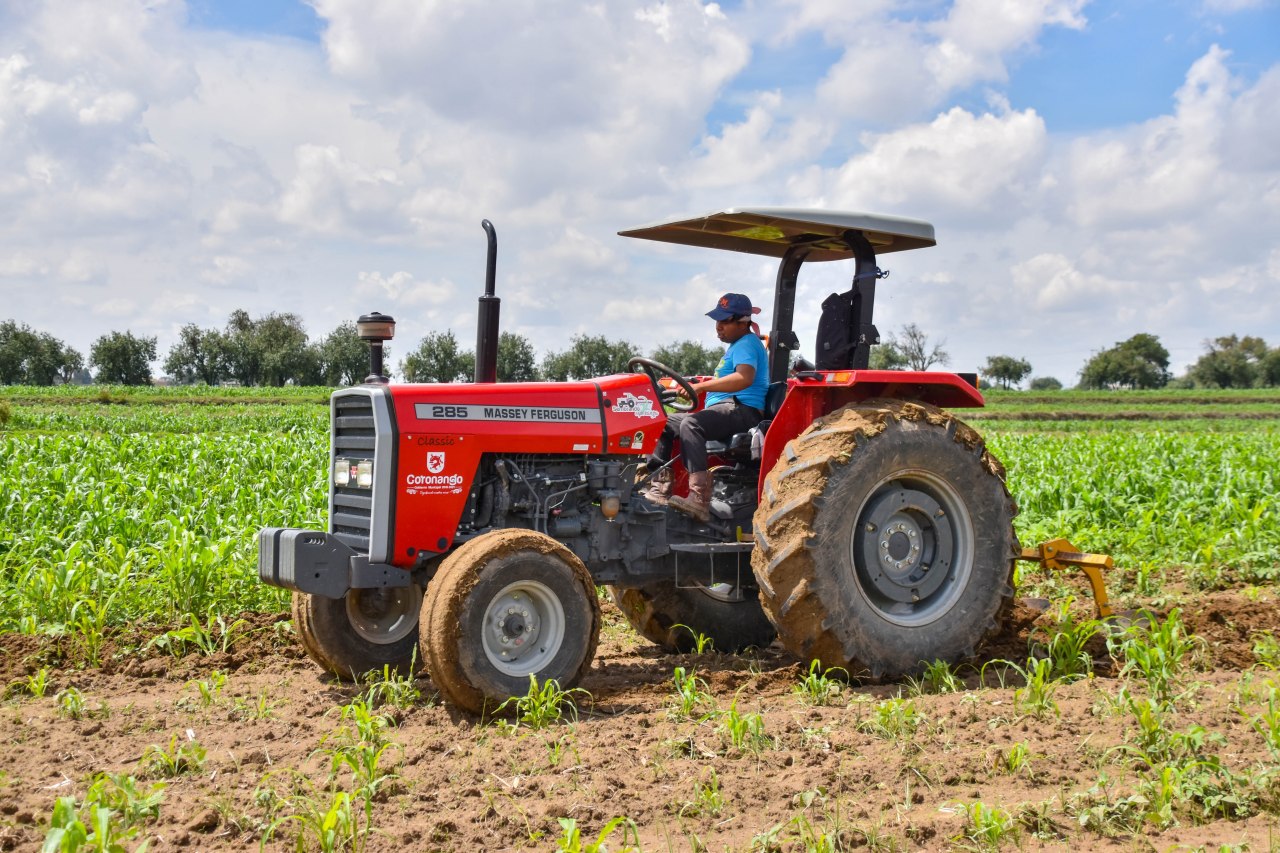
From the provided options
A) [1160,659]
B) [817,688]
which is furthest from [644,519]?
[1160,659]

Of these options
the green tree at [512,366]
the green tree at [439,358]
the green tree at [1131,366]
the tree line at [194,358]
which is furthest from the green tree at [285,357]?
the green tree at [1131,366]

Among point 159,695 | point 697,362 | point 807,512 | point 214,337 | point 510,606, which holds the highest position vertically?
point 214,337

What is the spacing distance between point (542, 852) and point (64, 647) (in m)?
4.14

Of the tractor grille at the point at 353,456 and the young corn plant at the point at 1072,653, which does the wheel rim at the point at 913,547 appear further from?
the tractor grille at the point at 353,456

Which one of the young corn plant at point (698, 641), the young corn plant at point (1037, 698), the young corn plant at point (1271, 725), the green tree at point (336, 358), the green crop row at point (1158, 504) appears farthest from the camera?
the green tree at point (336, 358)

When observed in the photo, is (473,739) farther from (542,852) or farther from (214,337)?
(214,337)

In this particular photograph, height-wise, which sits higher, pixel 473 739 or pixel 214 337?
pixel 214 337

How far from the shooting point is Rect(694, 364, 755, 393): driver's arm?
6.03 m

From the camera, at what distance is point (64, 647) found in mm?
6223

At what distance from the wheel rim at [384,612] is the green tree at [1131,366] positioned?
3514 inches

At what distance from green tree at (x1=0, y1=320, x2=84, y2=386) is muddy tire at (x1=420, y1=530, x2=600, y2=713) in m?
82.3

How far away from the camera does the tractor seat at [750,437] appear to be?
6.21m

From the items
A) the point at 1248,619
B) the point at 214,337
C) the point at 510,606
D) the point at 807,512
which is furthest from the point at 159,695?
the point at 214,337

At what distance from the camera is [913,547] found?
591 centimetres
